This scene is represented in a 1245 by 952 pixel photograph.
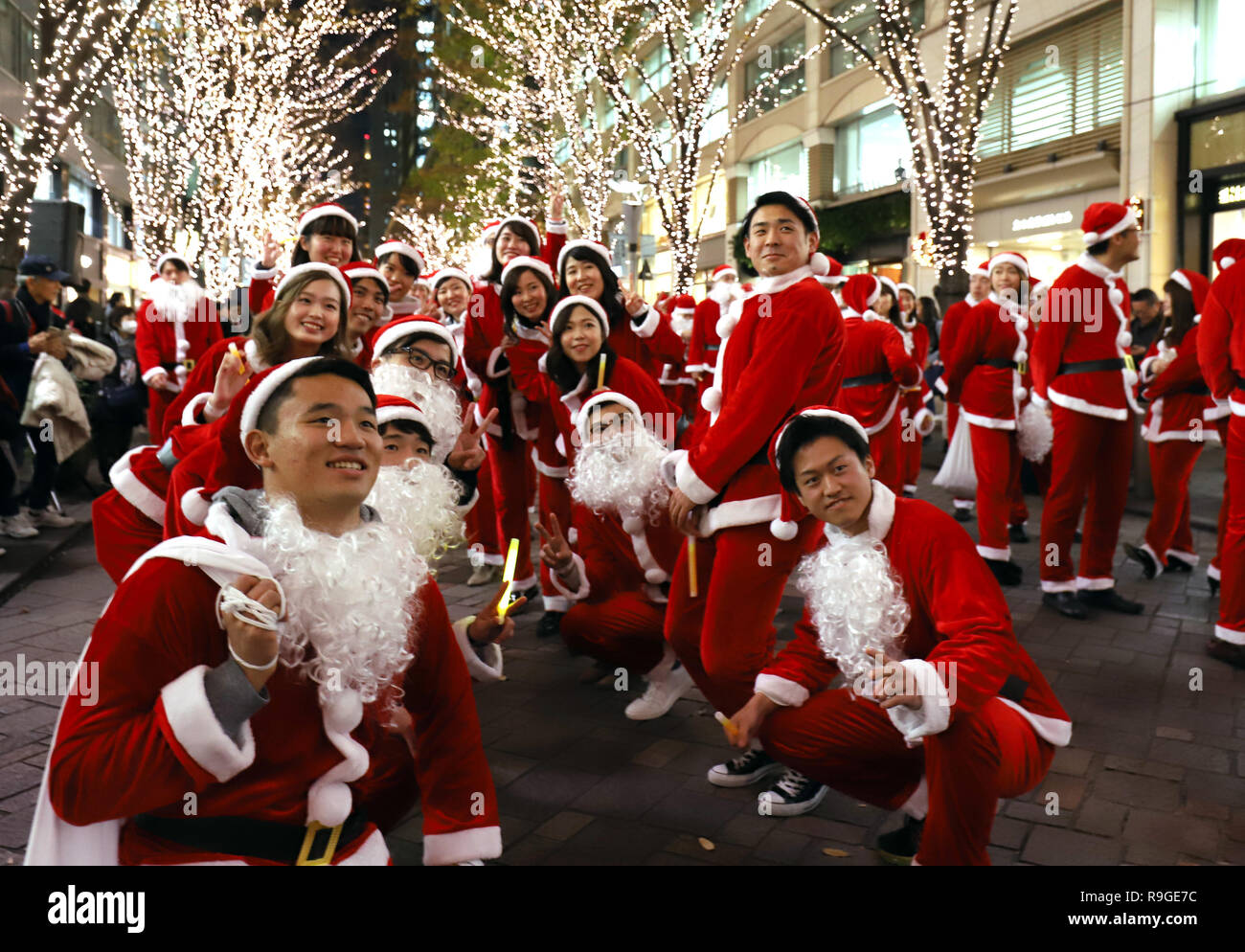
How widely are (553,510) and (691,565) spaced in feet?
8.40

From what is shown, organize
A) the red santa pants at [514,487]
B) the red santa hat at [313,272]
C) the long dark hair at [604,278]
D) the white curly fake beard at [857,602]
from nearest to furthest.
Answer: the white curly fake beard at [857,602]
the red santa hat at [313,272]
the long dark hair at [604,278]
the red santa pants at [514,487]

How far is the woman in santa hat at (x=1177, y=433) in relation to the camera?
6762 mm

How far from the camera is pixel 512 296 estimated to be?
248 inches

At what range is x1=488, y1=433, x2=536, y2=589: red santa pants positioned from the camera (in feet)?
21.6

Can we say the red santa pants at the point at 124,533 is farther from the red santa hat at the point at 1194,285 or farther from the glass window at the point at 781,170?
the glass window at the point at 781,170

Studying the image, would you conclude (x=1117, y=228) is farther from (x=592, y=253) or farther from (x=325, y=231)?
(x=325, y=231)

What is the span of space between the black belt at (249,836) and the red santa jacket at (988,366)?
6169 mm

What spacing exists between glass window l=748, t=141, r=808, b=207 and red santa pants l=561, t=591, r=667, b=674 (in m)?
23.5

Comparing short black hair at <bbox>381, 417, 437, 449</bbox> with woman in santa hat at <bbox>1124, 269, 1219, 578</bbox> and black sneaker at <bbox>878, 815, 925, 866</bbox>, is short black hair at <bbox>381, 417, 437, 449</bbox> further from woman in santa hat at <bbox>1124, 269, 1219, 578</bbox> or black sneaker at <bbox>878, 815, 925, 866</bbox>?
woman in santa hat at <bbox>1124, 269, 1219, 578</bbox>

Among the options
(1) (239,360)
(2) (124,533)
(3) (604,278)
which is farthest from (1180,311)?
(2) (124,533)

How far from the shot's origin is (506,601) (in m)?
2.49

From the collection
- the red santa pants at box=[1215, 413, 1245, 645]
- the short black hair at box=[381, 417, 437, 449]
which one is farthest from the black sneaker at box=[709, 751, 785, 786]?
the red santa pants at box=[1215, 413, 1245, 645]

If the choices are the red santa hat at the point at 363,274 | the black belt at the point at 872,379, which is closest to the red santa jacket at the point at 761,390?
the red santa hat at the point at 363,274
